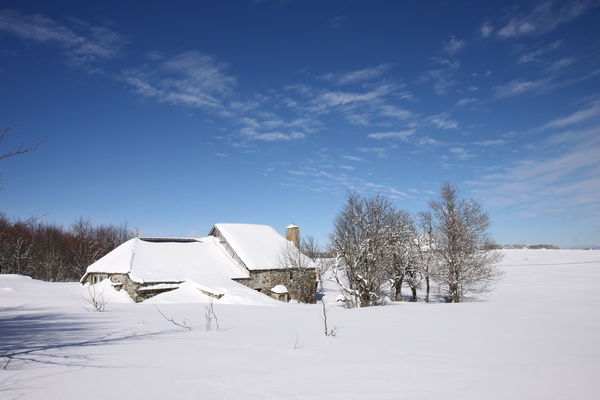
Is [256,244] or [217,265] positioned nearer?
[217,265]

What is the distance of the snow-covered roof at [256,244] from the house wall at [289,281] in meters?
0.64

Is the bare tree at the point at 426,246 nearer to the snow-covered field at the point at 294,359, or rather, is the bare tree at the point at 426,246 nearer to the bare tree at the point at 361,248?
the bare tree at the point at 361,248

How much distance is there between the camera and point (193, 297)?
2128 cm

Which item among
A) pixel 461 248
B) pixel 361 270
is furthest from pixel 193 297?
pixel 461 248

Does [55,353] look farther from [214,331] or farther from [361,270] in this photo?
[361,270]

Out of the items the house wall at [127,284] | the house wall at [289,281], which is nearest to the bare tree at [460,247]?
the house wall at [289,281]

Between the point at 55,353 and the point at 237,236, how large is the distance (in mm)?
30238

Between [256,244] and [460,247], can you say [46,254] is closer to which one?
[256,244]

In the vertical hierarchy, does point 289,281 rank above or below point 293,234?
below

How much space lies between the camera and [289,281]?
3303 centimetres

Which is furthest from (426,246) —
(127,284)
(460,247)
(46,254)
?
(46,254)

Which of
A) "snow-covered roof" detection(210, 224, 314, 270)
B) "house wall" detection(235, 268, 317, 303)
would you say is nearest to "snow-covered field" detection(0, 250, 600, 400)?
"house wall" detection(235, 268, 317, 303)

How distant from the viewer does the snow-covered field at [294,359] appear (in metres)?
3.47

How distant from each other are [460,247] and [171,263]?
22.8 metres
